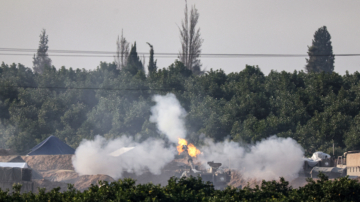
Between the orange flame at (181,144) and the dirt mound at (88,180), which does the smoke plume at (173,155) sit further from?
the dirt mound at (88,180)

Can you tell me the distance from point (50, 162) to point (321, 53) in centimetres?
7245

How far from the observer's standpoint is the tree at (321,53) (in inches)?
3912

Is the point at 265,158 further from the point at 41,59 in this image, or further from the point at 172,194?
the point at 41,59

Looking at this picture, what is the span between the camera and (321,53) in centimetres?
10244

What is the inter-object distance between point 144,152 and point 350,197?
→ 3432 cm

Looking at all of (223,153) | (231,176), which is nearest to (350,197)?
(231,176)

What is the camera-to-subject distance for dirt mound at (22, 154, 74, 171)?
177 ft

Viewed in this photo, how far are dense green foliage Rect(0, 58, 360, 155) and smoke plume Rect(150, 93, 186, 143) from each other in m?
1.48

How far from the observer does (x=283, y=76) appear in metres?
66.9

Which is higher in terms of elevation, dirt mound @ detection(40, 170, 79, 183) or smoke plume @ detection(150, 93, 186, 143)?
smoke plume @ detection(150, 93, 186, 143)

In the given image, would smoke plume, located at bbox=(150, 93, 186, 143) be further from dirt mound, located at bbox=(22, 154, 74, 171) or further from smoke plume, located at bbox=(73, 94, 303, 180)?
dirt mound, located at bbox=(22, 154, 74, 171)

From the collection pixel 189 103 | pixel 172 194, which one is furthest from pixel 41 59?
pixel 172 194

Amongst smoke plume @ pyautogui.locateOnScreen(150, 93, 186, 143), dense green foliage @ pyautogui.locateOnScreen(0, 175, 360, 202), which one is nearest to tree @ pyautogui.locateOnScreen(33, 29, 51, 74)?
smoke plume @ pyautogui.locateOnScreen(150, 93, 186, 143)

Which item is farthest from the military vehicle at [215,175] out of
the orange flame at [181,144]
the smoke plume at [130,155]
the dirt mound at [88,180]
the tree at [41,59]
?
the tree at [41,59]
